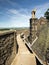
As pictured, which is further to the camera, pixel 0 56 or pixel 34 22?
pixel 34 22

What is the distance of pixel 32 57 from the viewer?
1457 centimetres

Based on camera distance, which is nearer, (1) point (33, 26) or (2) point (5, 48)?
(2) point (5, 48)

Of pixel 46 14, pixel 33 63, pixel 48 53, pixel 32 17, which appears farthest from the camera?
pixel 46 14

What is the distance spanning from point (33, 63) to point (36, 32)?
20.6 m

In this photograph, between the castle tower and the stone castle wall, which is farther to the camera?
the castle tower

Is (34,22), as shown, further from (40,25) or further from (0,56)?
(0,56)

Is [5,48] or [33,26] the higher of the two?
[5,48]

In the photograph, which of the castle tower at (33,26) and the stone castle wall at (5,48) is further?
the castle tower at (33,26)

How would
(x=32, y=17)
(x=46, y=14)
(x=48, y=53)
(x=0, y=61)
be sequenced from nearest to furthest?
1. (x=0, y=61)
2. (x=48, y=53)
3. (x=32, y=17)
4. (x=46, y=14)

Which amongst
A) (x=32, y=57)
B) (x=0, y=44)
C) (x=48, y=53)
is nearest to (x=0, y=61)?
(x=0, y=44)

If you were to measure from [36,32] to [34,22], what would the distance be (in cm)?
258

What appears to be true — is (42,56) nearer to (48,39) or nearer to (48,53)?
(48,53)

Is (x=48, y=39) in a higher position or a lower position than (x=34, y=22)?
lower

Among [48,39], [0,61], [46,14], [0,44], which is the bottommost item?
[48,39]
